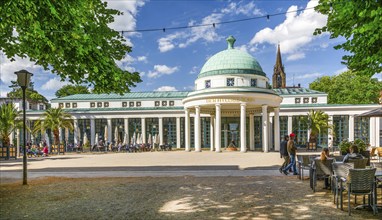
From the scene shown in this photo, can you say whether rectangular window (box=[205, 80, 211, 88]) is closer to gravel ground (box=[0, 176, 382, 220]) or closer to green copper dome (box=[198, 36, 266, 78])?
green copper dome (box=[198, 36, 266, 78])

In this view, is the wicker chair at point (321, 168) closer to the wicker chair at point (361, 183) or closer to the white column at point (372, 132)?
the wicker chair at point (361, 183)

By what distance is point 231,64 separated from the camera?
113 feet

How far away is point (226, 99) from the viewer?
32.0 metres

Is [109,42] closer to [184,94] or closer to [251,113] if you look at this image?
[251,113]

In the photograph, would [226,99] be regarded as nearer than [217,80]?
Yes

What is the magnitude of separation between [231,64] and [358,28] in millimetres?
26712

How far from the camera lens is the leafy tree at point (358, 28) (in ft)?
24.0

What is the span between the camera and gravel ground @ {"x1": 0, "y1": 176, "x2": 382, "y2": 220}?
763 cm

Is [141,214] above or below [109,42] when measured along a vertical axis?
below

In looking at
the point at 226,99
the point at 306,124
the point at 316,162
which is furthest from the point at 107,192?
the point at 306,124

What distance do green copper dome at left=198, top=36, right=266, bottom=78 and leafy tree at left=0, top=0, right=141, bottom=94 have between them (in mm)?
22832

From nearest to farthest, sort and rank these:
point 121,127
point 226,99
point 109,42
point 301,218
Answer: point 301,218
point 109,42
point 226,99
point 121,127

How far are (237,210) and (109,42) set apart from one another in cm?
834

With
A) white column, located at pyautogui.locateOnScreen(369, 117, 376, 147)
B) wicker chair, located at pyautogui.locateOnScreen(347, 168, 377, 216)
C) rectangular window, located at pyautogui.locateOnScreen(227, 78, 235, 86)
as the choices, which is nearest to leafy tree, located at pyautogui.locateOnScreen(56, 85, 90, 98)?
rectangular window, located at pyautogui.locateOnScreen(227, 78, 235, 86)
